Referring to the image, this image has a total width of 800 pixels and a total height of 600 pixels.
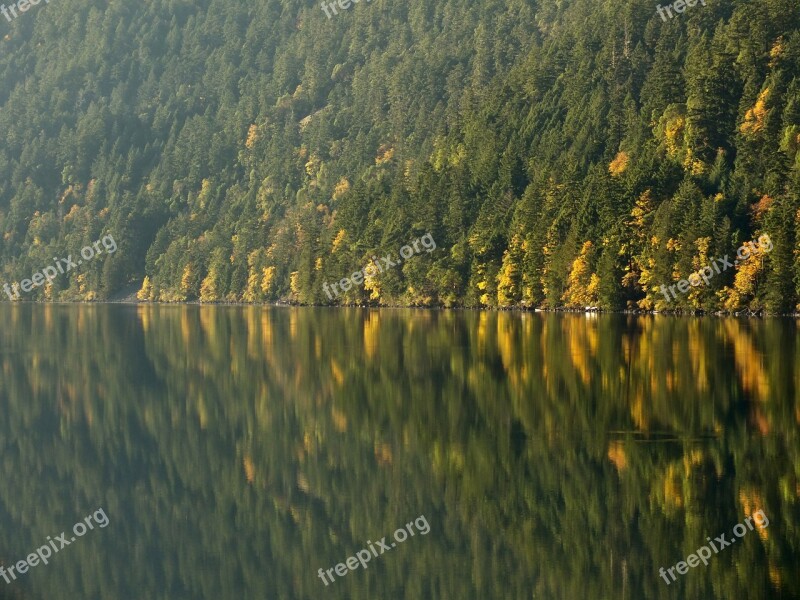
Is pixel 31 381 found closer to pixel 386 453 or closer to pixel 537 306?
pixel 386 453

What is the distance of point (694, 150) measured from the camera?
126 m

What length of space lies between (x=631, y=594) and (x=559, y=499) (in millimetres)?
6189

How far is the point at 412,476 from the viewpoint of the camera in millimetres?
30656

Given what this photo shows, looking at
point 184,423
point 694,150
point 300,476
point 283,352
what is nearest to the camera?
point 300,476

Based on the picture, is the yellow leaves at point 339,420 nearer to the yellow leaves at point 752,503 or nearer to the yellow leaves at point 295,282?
the yellow leaves at point 752,503

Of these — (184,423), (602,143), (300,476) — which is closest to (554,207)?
(602,143)
